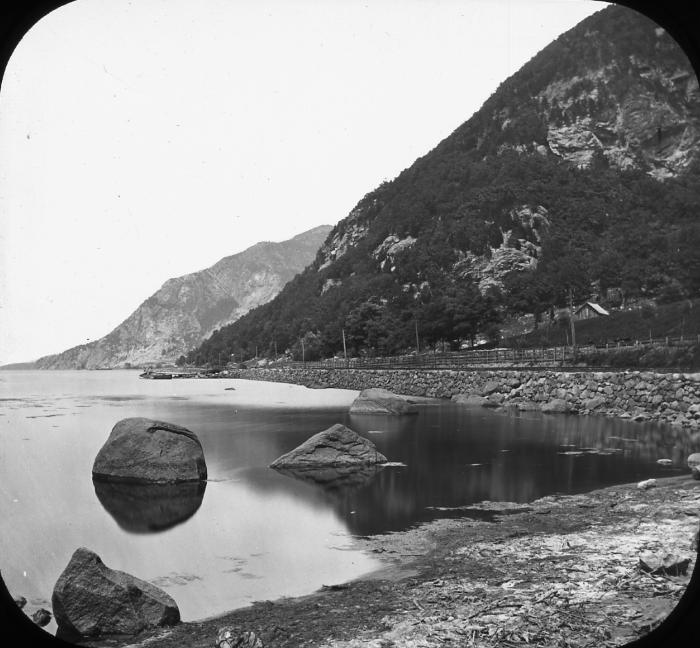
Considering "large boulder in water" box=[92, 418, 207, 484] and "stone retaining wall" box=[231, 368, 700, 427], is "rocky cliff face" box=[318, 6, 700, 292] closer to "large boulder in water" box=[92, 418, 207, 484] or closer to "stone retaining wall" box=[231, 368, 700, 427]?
"stone retaining wall" box=[231, 368, 700, 427]

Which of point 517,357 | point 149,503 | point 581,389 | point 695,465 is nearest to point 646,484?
point 695,465

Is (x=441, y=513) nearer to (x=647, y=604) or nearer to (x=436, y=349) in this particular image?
(x=647, y=604)

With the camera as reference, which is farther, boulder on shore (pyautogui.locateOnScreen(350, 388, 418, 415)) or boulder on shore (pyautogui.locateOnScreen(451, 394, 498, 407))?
boulder on shore (pyautogui.locateOnScreen(451, 394, 498, 407))

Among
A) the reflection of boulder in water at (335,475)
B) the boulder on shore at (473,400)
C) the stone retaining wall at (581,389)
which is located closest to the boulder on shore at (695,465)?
the reflection of boulder in water at (335,475)

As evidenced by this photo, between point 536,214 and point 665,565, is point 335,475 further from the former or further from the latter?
point 536,214

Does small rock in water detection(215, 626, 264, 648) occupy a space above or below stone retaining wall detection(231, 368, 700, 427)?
above

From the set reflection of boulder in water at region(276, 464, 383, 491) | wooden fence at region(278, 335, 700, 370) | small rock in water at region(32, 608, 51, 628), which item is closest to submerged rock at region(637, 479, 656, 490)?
reflection of boulder in water at region(276, 464, 383, 491)
